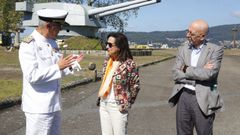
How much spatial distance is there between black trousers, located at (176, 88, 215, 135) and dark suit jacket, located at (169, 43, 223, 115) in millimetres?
82

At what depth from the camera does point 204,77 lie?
5523 millimetres

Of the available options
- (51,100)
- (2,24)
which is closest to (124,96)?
(51,100)

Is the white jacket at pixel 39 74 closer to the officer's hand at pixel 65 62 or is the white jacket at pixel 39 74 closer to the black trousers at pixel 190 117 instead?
the officer's hand at pixel 65 62

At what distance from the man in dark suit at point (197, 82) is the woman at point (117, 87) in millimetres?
525

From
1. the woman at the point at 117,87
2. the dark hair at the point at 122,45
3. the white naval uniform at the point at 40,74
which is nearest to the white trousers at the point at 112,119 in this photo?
the woman at the point at 117,87

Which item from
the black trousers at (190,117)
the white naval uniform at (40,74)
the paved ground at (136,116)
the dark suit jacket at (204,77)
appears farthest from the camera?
the paved ground at (136,116)

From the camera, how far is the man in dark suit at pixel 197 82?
5.55 metres

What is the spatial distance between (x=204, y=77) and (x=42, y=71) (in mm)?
1848

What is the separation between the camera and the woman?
5.87m

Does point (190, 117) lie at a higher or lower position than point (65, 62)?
lower

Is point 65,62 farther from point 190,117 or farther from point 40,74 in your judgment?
point 190,117

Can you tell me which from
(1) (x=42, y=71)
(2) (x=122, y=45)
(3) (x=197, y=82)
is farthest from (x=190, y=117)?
(1) (x=42, y=71)

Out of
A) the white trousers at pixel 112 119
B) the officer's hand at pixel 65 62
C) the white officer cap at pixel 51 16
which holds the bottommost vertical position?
the white trousers at pixel 112 119

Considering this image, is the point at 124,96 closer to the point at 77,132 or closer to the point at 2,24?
the point at 77,132
